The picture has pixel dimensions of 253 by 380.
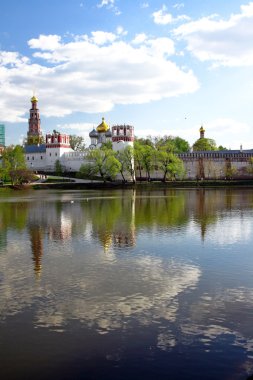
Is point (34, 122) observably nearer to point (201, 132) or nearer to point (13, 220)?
point (201, 132)

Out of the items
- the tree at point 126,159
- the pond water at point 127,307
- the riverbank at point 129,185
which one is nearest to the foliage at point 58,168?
the riverbank at point 129,185

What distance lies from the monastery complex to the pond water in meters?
74.7

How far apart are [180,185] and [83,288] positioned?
6852cm

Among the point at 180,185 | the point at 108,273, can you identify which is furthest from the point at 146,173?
the point at 108,273

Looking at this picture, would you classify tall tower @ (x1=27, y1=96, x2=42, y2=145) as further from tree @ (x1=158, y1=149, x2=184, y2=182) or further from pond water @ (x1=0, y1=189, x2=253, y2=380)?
pond water @ (x1=0, y1=189, x2=253, y2=380)

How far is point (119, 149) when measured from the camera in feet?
300

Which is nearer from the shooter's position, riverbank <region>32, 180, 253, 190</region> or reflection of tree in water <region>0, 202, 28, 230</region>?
reflection of tree in water <region>0, 202, 28, 230</region>

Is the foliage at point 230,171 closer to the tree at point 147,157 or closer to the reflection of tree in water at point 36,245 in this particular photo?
the tree at point 147,157

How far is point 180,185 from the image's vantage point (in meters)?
78.9

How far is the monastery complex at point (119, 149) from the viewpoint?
94.4 m

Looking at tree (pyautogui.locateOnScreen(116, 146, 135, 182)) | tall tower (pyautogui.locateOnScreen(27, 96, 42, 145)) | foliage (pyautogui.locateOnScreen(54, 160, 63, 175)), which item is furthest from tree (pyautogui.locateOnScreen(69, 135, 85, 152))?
tree (pyautogui.locateOnScreen(116, 146, 135, 182))

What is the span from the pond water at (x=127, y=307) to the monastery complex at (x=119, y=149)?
74.7 m

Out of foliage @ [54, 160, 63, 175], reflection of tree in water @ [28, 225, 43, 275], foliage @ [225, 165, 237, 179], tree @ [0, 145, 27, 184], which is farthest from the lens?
foliage @ [54, 160, 63, 175]

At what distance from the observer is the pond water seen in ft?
Answer: 23.4
